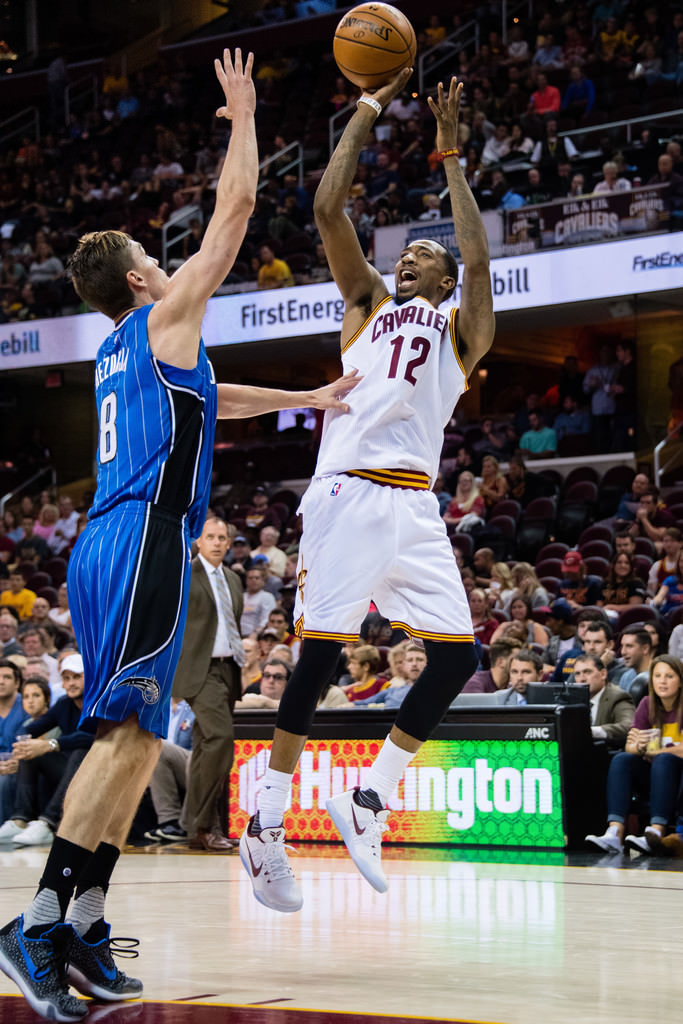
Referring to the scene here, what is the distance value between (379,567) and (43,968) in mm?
1827

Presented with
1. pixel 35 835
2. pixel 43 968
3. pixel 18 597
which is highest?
pixel 18 597

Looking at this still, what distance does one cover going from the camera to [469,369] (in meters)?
5.05

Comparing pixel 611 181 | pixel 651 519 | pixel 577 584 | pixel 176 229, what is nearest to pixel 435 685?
pixel 577 584

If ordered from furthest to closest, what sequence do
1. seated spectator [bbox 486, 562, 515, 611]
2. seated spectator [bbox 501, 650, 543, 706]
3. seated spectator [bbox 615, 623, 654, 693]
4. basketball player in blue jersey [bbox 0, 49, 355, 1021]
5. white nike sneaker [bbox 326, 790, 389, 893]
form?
seated spectator [bbox 486, 562, 515, 611] < seated spectator [bbox 615, 623, 654, 693] < seated spectator [bbox 501, 650, 543, 706] < white nike sneaker [bbox 326, 790, 389, 893] < basketball player in blue jersey [bbox 0, 49, 355, 1021]

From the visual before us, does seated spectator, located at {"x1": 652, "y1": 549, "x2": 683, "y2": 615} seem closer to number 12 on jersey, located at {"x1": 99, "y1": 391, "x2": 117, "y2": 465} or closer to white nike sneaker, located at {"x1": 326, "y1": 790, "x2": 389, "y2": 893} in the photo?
white nike sneaker, located at {"x1": 326, "y1": 790, "x2": 389, "y2": 893}

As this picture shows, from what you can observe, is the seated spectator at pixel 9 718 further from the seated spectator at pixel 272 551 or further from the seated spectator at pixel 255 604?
the seated spectator at pixel 272 551

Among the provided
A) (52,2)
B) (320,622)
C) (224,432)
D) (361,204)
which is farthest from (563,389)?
(52,2)

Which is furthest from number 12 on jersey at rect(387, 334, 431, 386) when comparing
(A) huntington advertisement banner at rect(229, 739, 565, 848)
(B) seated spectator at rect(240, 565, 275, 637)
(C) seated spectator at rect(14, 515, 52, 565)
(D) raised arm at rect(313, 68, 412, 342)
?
(C) seated spectator at rect(14, 515, 52, 565)

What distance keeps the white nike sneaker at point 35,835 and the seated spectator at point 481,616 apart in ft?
13.1

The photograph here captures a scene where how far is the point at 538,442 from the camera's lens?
17188 mm

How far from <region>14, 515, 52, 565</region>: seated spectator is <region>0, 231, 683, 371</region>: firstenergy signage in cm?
289

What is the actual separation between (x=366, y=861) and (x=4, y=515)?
1635 centimetres

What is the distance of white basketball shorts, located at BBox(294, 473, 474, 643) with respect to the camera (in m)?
4.67

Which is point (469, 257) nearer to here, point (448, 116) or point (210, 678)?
point (448, 116)
